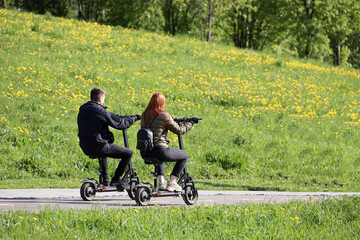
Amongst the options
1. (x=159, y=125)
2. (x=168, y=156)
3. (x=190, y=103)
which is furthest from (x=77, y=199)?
(x=190, y=103)

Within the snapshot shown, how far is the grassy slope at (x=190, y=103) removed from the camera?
37.6 feet

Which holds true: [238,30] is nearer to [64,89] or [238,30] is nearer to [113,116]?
[64,89]

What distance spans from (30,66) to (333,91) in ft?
47.4

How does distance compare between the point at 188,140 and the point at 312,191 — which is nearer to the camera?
the point at 312,191

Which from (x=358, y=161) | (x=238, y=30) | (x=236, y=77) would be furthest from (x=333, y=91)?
(x=238, y=30)

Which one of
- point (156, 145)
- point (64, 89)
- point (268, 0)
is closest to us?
point (156, 145)

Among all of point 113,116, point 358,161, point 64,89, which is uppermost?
point 113,116

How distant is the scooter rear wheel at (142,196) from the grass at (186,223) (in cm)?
58

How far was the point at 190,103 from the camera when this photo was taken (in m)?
17.4

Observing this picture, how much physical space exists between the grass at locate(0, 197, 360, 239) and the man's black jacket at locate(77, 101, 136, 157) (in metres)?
1.35

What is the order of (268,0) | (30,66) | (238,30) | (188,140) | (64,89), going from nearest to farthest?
1. (188,140)
2. (64,89)
3. (30,66)
4. (268,0)
5. (238,30)

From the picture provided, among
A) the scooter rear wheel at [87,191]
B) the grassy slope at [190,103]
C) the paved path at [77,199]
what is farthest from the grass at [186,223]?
the grassy slope at [190,103]

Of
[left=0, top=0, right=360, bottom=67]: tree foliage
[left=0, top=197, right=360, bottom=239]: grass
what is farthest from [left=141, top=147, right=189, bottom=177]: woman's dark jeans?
[left=0, top=0, right=360, bottom=67]: tree foliage

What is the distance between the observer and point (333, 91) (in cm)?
2338
